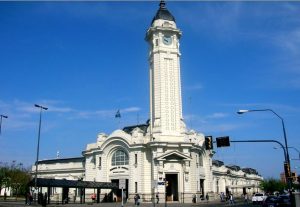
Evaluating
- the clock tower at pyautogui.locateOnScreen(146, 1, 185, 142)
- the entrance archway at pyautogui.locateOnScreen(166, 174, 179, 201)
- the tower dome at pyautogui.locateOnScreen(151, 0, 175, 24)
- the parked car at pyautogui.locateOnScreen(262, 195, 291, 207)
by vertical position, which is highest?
the tower dome at pyautogui.locateOnScreen(151, 0, 175, 24)

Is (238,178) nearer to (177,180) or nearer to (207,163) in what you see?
(207,163)

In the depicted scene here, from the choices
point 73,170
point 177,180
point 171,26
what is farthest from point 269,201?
point 73,170

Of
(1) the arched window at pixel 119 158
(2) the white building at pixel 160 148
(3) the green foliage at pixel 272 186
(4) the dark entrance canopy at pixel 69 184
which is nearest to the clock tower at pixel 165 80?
(2) the white building at pixel 160 148

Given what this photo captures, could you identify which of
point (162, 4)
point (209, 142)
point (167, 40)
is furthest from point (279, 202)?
point (162, 4)

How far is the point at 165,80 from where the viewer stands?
71.1 m

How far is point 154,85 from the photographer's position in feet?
234

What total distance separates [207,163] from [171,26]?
88.7 feet

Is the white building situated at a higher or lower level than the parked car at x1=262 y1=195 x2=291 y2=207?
higher

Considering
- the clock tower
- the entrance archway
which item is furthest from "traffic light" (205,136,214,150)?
the entrance archway

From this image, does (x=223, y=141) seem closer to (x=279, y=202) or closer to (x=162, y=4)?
(x=279, y=202)

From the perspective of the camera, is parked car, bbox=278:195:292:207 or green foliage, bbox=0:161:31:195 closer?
Result: parked car, bbox=278:195:292:207

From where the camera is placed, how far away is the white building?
6631 centimetres

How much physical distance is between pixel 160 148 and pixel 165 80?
12.7 metres

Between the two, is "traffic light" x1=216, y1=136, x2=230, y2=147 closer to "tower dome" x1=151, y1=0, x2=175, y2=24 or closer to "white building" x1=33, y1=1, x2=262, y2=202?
"white building" x1=33, y1=1, x2=262, y2=202
